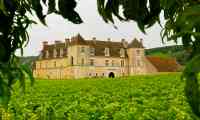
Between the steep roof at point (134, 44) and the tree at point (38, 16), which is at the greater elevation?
Answer: the steep roof at point (134, 44)

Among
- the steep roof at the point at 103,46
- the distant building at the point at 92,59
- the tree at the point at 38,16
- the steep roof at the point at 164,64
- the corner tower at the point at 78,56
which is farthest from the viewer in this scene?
the steep roof at the point at 164,64

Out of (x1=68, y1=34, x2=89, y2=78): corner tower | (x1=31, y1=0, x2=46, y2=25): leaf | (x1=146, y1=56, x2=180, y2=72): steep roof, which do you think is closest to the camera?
(x1=31, y1=0, x2=46, y2=25): leaf

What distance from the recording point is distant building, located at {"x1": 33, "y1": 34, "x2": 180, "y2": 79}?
317 ft

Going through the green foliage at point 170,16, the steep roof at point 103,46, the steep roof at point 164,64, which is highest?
the steep roof at point 103,46

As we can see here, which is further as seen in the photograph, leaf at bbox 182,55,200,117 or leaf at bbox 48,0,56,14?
leaf at bbox 48,0,56,14

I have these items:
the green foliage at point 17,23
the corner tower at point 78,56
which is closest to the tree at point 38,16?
the green foliage at point 17,23

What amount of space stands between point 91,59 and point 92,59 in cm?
47

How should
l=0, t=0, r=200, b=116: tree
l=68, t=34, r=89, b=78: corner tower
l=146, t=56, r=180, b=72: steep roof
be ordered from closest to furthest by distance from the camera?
l=0, t=0, r=200, b=116: tree → l=68, t=34, r=89, b=78: corner tower → l=146, t=56, r=180, b=72: steep roof

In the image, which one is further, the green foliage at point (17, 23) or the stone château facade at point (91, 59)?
the stone château facade at point (91, 59)

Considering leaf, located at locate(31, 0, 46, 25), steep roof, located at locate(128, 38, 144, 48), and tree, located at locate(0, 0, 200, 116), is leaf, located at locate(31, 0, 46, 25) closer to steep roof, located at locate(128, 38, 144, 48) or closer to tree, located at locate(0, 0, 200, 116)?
tree, located at locate(0, 0, 200, 116)

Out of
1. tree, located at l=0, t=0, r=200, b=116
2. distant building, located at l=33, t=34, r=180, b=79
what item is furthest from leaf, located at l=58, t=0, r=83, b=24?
distant building, located at l=33, t=34, r=180, b=79

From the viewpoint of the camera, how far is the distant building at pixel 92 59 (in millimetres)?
96500

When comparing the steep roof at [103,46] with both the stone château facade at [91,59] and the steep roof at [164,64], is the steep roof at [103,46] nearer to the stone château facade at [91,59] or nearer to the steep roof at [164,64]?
the stone château facade at [91,59]

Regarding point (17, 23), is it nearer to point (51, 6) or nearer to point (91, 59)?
point (51, 6)
